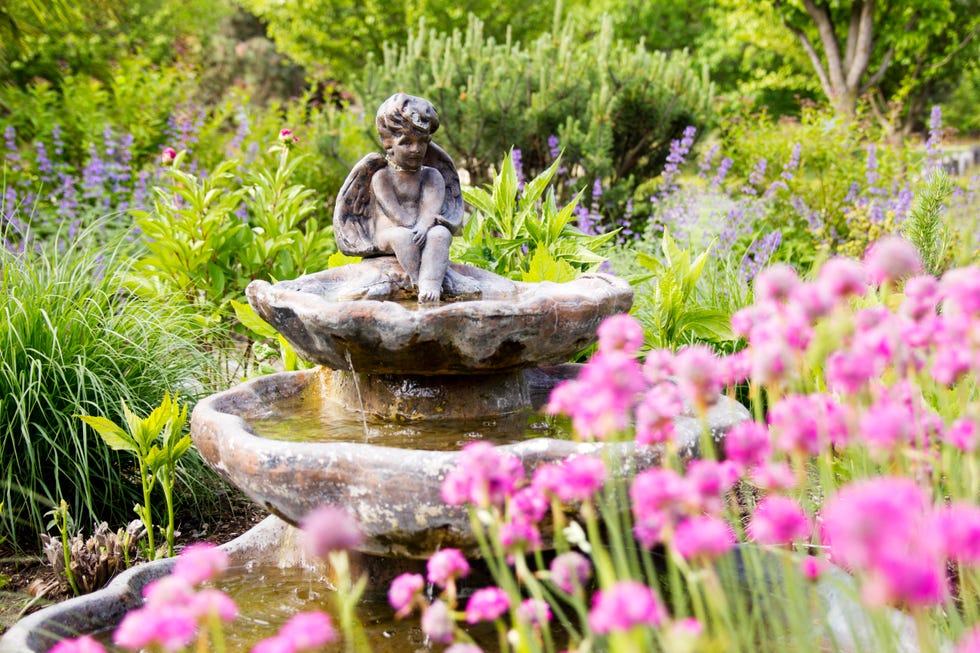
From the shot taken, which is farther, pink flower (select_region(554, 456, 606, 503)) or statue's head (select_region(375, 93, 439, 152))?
statue's head (select_region(375, 93, 439, 152))

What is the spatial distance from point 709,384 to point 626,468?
121 cm

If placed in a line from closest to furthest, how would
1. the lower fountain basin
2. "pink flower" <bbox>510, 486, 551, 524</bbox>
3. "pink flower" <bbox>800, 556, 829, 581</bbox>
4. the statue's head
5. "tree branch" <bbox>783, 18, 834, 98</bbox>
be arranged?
"pink flower" <bbox>800, 556, 829, 581</bbox>, "pink flower" <bbox>510, 486, 551, 524</bbox>, the lower fountain basin, the statue's head, "tree branch" <bbox>783, 18, 834, 98</bbox>

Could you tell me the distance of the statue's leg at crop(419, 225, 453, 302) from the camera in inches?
116

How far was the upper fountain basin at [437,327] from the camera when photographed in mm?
2568

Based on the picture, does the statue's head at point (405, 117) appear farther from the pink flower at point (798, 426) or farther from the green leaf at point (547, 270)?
the pink flower at point (798, 426)

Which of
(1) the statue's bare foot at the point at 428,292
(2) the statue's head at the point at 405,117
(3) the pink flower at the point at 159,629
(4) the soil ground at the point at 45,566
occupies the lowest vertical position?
(4) the soil ground at the point at 45,566

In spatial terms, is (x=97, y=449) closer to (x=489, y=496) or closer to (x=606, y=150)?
(x=489, y=496)

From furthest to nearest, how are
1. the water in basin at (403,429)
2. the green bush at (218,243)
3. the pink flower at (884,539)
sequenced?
the green bush at (218,243) < the water in basin at (403,429) < the pink flower at (884,539)

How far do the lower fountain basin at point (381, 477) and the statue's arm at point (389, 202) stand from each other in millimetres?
1052

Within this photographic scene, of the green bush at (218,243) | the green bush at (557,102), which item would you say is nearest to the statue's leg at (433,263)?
the green bush at (218,243)

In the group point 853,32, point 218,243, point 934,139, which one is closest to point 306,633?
point 218,243

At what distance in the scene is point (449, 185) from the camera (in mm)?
3365

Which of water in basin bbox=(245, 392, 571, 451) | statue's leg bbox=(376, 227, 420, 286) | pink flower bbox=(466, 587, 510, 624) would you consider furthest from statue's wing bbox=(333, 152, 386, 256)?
pink flower bbox=(466, 587, 510, 624)

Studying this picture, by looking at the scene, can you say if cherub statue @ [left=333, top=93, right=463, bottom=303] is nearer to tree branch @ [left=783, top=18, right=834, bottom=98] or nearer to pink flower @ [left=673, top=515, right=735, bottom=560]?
pink flower @ [left=673, top=515, right=735, bottom=560]
